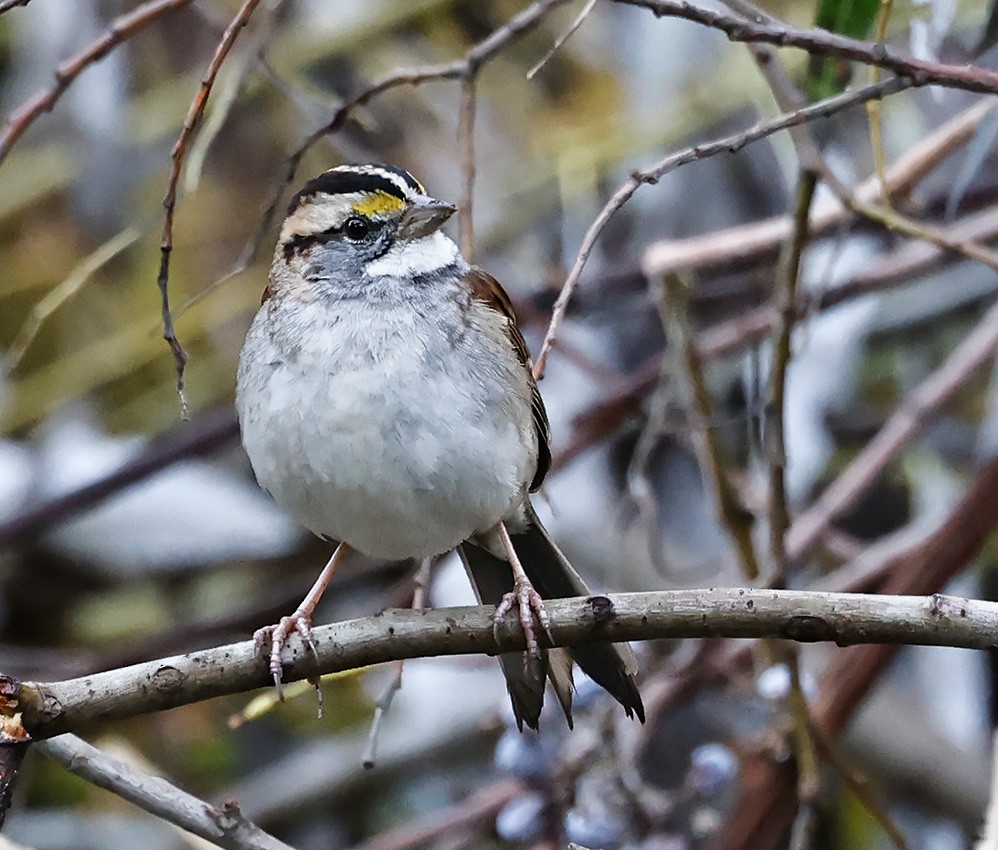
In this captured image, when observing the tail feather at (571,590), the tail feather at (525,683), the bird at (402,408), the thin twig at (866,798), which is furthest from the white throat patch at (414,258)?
the thin twig at (866,798)

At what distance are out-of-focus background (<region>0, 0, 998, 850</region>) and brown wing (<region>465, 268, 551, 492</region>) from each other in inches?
16.0

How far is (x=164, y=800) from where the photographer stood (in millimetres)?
1931

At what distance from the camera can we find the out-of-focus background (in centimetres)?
360

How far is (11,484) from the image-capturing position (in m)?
4.52

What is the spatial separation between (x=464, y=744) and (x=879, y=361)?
1.71m

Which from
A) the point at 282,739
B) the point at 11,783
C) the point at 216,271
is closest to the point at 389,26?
the point at 216,271

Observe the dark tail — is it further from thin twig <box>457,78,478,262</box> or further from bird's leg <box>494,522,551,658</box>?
thin twig <box>457,78,478,262</box>

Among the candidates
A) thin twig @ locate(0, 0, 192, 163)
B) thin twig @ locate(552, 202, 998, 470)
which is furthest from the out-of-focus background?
thin twig @ locate(0, 0, 192, 163)

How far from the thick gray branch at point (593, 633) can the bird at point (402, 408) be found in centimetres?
15

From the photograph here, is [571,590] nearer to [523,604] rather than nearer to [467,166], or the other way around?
[523,604]

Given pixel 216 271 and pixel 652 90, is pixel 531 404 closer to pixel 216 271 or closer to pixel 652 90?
pixel 652 90

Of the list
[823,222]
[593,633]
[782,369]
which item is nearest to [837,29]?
[782,369]

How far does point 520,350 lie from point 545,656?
1.79ft

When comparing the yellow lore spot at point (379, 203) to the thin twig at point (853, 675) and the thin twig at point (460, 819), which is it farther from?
the thin twig at point (853, 675)
